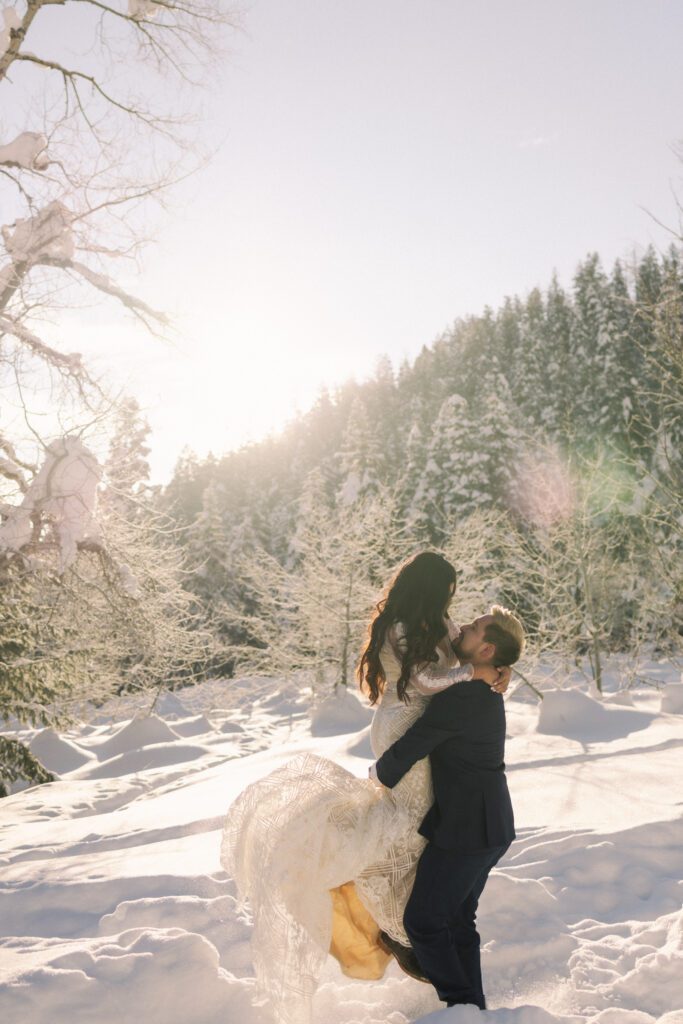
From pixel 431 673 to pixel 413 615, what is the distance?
26cm

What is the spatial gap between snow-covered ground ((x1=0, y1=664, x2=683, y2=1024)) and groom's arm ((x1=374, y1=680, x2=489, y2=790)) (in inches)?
36.6

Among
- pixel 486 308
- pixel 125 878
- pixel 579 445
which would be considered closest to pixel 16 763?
pixel 125 878

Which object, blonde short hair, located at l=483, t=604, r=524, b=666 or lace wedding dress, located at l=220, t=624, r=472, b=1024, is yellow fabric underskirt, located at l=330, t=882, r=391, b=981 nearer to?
lace wedding dress, located at l=220, t=624, r=472, b=1024

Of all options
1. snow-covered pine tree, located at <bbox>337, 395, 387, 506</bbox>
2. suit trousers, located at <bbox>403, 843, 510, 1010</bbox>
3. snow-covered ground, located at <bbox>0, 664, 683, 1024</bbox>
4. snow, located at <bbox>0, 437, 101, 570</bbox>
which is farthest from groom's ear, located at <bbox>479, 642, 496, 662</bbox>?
snow-covered pine tree, located at <bbox>337, 395, 387, 506</bbox>

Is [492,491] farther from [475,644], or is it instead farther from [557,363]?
[475,644]

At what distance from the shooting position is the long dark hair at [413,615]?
284cm

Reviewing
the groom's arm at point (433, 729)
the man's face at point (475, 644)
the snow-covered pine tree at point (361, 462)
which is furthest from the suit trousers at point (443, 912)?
the snow-covered pine tree at point (361, 462)

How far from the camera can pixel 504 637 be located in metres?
2.84

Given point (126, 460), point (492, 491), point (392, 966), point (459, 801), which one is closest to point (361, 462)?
point (492, 491)

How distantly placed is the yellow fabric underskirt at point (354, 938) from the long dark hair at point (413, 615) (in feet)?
3.09

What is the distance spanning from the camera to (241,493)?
59.5m

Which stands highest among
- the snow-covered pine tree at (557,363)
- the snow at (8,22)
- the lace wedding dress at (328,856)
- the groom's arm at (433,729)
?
the snow-covered pine tree at (557,363)

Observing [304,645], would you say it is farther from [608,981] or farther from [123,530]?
[608,981]

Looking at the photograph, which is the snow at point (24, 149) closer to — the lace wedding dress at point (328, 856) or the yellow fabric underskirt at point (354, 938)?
the lace wedding dress at point (328, 856)
